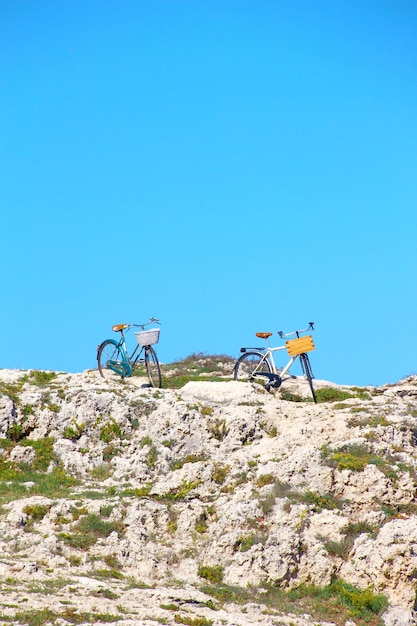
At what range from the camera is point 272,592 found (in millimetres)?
18297

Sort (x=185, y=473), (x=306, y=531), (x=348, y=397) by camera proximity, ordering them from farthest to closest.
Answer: (x=348, y=397) < (x=185, y=473) < (x=306, y=531)

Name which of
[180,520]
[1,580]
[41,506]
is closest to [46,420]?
[41,506]

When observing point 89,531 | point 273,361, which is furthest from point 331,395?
point 89,531

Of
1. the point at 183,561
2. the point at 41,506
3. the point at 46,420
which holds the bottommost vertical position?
the point at 183,561

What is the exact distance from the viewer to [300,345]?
87.5 feet

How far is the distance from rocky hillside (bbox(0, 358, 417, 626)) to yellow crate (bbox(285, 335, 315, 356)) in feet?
5.51

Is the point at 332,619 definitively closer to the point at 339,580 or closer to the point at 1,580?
the point at 339,580

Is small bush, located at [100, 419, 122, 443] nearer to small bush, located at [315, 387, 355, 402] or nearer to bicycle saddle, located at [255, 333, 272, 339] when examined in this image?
bicycle saddle, located at [255, 333, 272, 339]

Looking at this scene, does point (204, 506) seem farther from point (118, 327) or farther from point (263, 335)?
point (118, 327)

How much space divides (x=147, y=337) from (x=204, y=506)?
8675mm

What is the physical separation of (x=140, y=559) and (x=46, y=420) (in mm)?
7407

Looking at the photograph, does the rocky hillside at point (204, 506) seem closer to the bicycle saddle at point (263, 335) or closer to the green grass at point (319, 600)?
the green grass at point (319, 600)

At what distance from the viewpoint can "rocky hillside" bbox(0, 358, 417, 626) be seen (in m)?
17.3

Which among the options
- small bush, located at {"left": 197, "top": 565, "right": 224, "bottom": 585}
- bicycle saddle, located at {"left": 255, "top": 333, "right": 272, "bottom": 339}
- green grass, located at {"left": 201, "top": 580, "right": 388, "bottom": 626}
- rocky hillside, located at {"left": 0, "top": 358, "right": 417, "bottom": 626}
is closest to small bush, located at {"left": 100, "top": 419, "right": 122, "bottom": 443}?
rocky hillside, located at {"left": 0, "top": 358, "right": 417, "bottom": 626}
